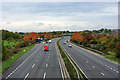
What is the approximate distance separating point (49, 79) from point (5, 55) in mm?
18854

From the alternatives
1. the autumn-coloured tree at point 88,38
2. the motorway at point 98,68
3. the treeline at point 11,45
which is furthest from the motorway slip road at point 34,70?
the autumn-coloured tree at point 88,38

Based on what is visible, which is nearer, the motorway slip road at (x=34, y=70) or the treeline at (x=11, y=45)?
the motorway slip road at (x=34, y=70)

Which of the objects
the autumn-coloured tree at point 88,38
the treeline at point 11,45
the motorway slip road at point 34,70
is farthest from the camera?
the autumn-coloured tree at point 88,38

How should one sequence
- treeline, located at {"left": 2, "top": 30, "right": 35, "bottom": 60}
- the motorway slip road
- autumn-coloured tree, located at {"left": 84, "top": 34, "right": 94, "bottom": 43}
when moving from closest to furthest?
the motorway slip road < treeline, located at {"left": 2, "top": 30, "right": 35, "bottom": 60} < autumn-coloured tree, located at {"left": 84, "top": 34, "right": 94, "bottom": 43}

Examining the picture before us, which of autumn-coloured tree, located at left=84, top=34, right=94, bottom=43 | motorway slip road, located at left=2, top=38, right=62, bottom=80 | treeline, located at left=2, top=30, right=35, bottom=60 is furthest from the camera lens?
autumn-coloured tree, located at left=84, top=34, right=94, bottom=43

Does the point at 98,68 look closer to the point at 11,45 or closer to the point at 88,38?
the point at 88,38

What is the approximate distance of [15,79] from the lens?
17.4m

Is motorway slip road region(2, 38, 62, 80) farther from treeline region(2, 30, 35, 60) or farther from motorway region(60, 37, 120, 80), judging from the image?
treeline region(2, 30, 35, 60)

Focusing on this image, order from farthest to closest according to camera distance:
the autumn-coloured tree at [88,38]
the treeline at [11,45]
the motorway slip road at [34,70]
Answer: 1. the autumn-coloured tree at [88,38]
2. the treeline at [11,45]
3. the motorway slip road at [34,70]

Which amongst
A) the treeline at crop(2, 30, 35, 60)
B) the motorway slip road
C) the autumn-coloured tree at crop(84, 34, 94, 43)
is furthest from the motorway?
the autumn-coloured tree at crop(84, 34, 94, 43)

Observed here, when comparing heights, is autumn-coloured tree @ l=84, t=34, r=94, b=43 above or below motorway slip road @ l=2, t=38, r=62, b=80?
above

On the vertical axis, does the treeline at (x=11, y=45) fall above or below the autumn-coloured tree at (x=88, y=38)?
Answer: below

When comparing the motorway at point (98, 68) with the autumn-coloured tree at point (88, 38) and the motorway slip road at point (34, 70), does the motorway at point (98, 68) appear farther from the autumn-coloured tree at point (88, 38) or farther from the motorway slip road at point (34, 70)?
the autumn-coloured tree at point (88, 38)

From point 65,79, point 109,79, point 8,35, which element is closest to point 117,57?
point 109,79
